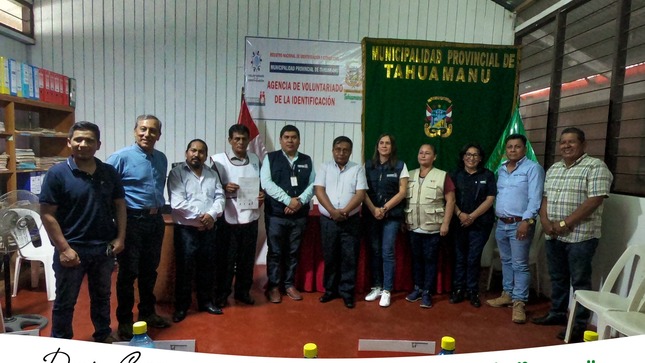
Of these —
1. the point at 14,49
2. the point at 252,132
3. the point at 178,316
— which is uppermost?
the point at 14,49

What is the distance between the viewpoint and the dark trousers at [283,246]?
2229 millimetres

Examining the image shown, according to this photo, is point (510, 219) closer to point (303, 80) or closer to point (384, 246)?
point (384, 246)

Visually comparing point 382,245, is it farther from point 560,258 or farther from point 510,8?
point 510,8

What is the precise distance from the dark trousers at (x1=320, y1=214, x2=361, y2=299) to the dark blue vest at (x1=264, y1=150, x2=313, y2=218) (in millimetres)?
220

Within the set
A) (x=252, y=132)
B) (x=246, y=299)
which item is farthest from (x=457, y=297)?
(x=252, y=132)

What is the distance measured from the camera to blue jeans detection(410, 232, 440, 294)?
2.29m

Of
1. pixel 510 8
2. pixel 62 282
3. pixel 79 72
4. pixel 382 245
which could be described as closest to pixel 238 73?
pixel 79 72

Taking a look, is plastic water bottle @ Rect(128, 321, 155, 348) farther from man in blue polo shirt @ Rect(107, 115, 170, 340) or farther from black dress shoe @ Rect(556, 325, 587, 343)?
black dress shoe @ Rect(556, 325, 587, 343)

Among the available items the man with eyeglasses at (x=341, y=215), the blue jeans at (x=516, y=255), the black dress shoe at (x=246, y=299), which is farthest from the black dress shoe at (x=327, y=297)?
the blue jeans at (x=516, y=255)

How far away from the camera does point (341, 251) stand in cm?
226

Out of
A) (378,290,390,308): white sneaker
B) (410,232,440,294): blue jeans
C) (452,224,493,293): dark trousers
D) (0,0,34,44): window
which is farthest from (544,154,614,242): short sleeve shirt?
(0,0,34,44): window

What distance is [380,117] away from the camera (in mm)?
2965

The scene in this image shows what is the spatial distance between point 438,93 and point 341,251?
1584mm

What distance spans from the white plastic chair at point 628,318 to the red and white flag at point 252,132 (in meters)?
2.43
